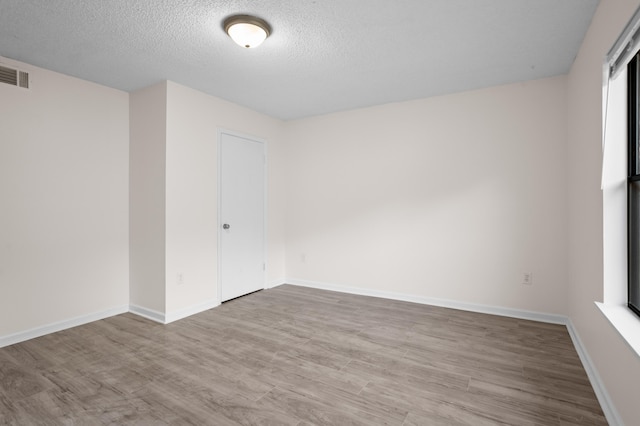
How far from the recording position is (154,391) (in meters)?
2.17

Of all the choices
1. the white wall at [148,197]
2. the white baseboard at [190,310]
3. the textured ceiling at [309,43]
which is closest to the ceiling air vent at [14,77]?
the textured ceiling at [309,43]

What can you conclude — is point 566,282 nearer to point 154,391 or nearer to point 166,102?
point 154,391

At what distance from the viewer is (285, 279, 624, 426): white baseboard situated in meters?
1.89

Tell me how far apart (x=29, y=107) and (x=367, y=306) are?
4.05m

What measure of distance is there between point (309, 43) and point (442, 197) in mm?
2336

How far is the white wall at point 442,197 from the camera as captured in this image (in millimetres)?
3379

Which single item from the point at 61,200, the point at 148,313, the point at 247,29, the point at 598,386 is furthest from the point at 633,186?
the point at 61,200

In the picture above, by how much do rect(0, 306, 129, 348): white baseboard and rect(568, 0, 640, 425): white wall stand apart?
4367mm

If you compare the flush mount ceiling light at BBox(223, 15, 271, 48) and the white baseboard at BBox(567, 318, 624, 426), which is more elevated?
the flush mount ceiling light at BBox(223, 15, 271, 48)

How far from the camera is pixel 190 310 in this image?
12.0 feet

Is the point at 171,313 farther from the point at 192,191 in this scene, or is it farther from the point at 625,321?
the point at 625,321

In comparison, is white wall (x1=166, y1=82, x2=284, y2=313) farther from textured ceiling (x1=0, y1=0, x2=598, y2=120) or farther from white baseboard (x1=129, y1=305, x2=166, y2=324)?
textured ceiling (x1=0, y1=0, x2=598, y2=120)

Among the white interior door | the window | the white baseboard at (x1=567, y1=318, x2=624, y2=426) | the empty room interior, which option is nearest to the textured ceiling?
the empty room interior

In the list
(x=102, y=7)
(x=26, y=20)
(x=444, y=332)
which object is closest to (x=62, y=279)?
(x=26, y=20)
